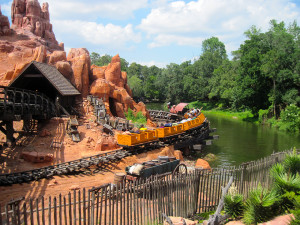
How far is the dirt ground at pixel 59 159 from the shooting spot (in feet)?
36.2

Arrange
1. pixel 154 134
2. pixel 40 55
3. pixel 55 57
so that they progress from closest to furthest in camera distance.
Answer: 1. pixel 154 134
2. pixel 40 55
3. pixel 55 57

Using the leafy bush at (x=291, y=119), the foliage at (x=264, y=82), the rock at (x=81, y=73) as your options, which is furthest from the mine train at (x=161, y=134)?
the foliage at (x=264, y=82)

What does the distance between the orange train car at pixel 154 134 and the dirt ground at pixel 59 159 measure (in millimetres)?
909

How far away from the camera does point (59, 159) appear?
49.8 ft

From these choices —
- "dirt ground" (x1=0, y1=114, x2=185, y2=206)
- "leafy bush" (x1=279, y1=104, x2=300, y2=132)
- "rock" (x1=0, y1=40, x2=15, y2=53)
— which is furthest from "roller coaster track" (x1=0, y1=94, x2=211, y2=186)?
"rock" (x1=0, y1=40, x2=15, y2=53)

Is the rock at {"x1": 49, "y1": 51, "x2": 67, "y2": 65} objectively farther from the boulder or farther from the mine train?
the mine train

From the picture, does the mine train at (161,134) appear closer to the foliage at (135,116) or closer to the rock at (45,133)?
the rock at (45,133)

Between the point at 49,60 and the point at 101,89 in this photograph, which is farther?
the point at 101,89

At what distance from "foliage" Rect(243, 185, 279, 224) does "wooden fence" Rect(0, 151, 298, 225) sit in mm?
1480

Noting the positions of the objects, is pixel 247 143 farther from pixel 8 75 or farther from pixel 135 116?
pixel 8 75

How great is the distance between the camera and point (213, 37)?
10981cm

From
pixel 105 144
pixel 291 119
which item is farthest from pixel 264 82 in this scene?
pixel 105 144

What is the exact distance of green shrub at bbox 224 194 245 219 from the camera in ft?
28.4

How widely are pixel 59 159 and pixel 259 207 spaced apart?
36.0 feet
